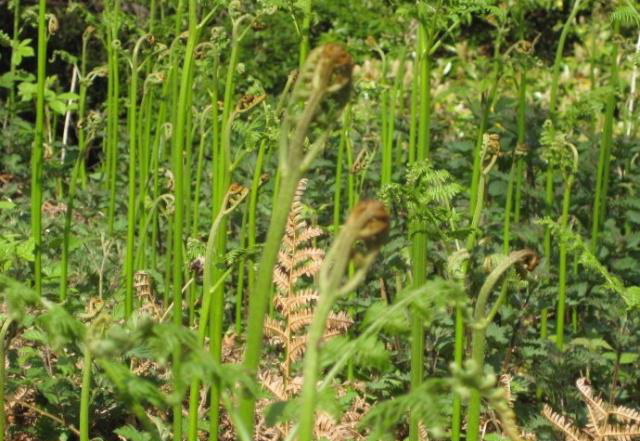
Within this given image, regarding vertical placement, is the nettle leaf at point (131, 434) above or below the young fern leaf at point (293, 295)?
below

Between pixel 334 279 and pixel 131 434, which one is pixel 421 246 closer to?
pixel 131 434

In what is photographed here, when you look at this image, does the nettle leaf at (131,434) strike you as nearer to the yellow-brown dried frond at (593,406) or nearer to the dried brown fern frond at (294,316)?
the dried brown fern frond at (294,316)

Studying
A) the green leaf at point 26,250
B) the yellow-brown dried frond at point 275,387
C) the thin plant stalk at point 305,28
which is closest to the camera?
the yellow-brown dried frond at point 275,387

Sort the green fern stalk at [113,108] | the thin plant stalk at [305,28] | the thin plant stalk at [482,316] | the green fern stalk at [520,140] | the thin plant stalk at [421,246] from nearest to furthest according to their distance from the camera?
the thin plant stalk at [482,316] < the thin plant stalk at [421,246] < the thin plant stalk at [305,28] < the green fern stalk at [113,108] < the green fern stalk at [520,140]

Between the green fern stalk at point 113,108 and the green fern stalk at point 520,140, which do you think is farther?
the green fern stalk at point 520,140

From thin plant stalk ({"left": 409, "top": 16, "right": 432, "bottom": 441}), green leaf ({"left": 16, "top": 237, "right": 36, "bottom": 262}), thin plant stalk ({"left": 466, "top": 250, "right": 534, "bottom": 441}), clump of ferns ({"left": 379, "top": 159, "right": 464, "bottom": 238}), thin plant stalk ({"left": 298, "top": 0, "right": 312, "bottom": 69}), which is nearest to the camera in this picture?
thin plant stalk ({"left": 466, "top": 250, "right": 534, "bottom": 441})

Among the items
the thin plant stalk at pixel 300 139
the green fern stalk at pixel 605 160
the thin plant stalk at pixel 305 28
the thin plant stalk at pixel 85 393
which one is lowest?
the green fern stalk at pixel 605 160

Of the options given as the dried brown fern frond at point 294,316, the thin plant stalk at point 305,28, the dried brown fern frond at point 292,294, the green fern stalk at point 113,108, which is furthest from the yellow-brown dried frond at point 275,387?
the green fern stalk at point 113,108

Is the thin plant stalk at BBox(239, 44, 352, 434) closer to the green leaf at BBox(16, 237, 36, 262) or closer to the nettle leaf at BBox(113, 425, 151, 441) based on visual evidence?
the nettle leaf at BBox(113, 425, 151, 441)

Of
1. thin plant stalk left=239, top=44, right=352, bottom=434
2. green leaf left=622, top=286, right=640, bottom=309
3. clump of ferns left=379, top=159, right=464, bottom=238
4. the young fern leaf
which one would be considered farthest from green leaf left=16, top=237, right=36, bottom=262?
thin plant stalk left=239, top=44, right=352, bottom=434

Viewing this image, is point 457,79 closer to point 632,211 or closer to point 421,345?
point 632,211

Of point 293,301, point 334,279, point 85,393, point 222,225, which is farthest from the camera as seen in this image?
point 293,301

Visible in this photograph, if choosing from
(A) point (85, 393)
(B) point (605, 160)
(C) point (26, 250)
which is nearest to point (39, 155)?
(C) point (26, 250)

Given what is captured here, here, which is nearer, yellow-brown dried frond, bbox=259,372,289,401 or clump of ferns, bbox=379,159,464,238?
clump of ferns, bbox=379,159,464,238
